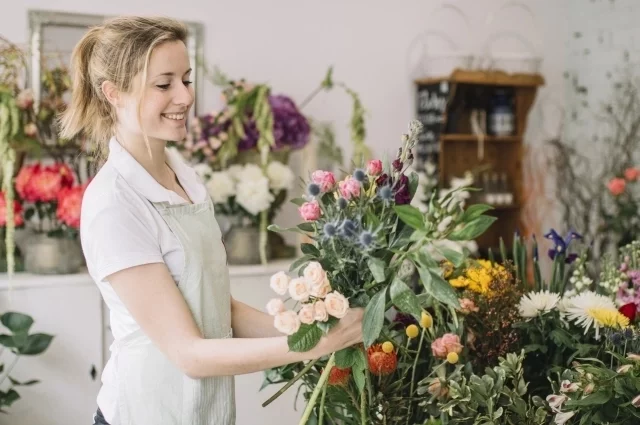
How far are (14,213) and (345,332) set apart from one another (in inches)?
82.8

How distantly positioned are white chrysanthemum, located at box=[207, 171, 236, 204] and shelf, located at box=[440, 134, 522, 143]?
4.62 ft

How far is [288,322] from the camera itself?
4.34 ft

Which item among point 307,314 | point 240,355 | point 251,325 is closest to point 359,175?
point 307,314

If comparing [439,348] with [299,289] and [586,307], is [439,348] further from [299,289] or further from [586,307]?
[299,289]

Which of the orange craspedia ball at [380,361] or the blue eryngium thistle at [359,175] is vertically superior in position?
the blue eryngium thistle at [359,175]

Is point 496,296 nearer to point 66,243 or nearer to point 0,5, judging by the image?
point 66,243

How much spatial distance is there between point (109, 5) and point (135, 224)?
244 centimetres

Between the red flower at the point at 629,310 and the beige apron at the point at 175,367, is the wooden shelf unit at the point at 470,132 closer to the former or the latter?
the red flower at the point at 629,310

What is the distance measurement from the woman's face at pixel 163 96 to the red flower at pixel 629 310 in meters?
0.97

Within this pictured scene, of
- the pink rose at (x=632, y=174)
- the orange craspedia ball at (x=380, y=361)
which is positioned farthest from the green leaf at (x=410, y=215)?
the pink rose at (x=632, y=174)

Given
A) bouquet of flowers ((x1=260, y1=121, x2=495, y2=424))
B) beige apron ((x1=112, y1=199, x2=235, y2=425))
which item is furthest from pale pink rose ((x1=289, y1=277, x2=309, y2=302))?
beige apron ((x1=112, y1=199, x2=235, y2=425))

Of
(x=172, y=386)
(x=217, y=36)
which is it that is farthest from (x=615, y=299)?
(x=217, y=36)

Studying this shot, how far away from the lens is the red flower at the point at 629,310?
5.69ft

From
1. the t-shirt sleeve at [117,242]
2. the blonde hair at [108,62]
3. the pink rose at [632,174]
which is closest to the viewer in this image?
the t-shirt sleeve at [117,242]
